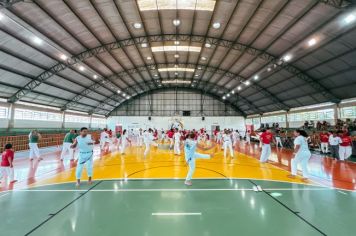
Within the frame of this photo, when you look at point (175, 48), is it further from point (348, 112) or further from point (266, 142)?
point (348, 112)

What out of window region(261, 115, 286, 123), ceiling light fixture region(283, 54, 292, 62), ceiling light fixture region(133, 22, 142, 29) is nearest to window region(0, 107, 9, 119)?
ceiling light fixture region(133, 22, 142, 29)

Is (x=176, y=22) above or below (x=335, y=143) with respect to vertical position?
above

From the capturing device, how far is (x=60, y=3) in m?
13.8

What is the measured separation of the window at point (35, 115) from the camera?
24.3 meters

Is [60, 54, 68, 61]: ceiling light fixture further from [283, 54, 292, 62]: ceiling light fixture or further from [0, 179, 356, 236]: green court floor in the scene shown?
[283, 54, 292, 62]: ceiling light fixture

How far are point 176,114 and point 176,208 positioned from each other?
3930 centimetres

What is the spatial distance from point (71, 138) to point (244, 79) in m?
26.6

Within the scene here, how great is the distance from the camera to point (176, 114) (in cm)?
4419

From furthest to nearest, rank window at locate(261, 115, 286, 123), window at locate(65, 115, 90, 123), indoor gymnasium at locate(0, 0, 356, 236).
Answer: window at locate(261, 115, 286, 123) → window at locate(65, 115, 90, 123) → indoor gymnasium at locate(0, 0, 356, 236)

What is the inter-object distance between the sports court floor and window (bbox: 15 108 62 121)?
21811mm

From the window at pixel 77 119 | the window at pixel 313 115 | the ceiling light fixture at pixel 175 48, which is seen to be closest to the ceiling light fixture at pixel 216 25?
the ceiling light fixture at pixel 175 48

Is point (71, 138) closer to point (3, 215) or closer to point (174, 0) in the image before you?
point (3, 215)

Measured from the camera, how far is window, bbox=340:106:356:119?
22.2 metres

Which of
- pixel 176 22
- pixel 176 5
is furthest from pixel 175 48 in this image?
pixel 176 5
